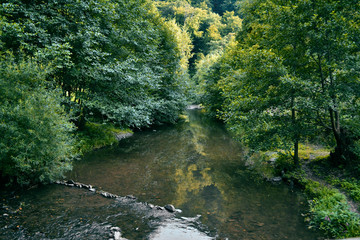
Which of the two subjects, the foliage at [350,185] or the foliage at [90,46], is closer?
the foliage at [350,185]

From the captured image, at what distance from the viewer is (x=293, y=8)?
9312 mm

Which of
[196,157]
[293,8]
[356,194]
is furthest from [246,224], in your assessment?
[293,8]

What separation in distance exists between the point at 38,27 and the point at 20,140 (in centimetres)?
775

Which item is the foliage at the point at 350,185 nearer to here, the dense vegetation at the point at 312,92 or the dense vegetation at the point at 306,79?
the dense vegetation at the point at 312,92

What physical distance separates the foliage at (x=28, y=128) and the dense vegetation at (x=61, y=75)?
0.10ft

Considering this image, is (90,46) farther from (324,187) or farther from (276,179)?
(324,187)

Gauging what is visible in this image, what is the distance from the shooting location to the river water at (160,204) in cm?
636

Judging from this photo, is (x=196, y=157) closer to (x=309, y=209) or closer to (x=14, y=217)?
(x=309, y=209)

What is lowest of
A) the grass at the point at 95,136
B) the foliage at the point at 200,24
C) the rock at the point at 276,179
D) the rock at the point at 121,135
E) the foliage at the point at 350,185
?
the rock at the point at 121,135

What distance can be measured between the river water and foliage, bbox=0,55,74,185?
0.92 metres

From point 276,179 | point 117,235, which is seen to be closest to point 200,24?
point 276,179

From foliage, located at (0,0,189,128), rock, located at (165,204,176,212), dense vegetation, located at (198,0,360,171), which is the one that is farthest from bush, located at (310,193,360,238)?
foliage, located at (0,0,189,128)

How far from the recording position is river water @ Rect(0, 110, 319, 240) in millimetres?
6363

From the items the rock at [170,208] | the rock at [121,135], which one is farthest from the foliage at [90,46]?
the rock at [170,208]
